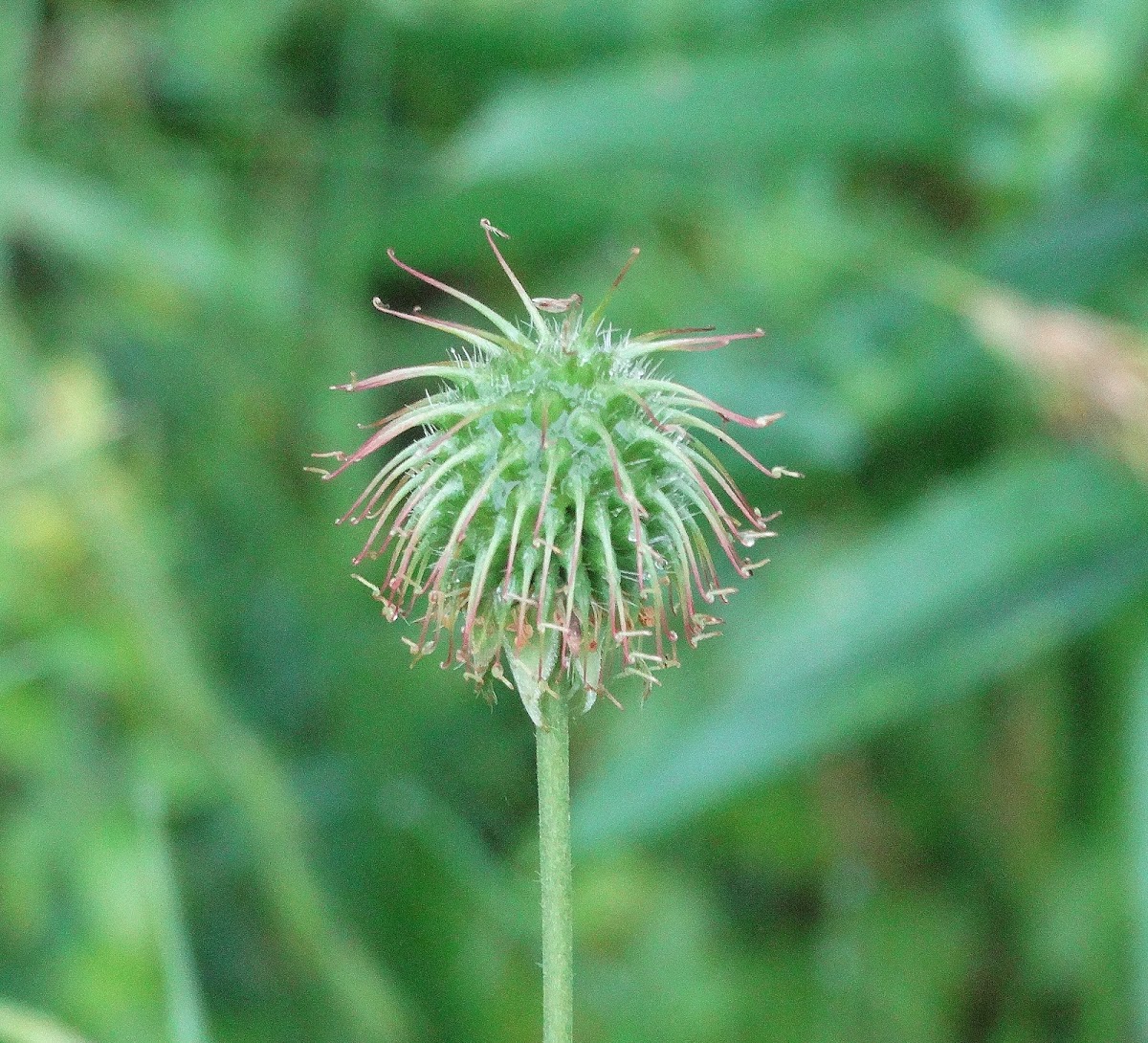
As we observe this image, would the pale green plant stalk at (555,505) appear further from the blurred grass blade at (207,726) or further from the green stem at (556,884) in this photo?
the blurred grass blade at (207,726)

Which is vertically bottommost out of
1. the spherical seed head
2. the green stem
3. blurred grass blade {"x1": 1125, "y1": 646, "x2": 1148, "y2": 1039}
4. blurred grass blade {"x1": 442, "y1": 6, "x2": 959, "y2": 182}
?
the green stem

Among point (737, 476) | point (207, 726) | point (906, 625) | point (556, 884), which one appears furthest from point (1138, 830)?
point (556, 884)

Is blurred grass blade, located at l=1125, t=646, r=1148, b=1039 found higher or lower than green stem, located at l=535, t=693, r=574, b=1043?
higher

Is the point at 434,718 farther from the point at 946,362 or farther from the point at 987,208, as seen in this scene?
the point at 987,208

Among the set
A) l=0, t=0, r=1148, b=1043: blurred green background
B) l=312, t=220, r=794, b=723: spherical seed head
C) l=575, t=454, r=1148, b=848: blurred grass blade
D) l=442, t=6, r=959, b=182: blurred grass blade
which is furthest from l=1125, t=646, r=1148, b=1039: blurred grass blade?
l=312, t=220, r=794, b=723: spherical seed head

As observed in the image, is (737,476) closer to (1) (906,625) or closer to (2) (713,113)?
(1) (906,625)

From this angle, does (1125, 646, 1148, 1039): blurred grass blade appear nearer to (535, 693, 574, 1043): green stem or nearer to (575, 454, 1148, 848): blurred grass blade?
(575, 454, 1148, 848): blurred grass blade
